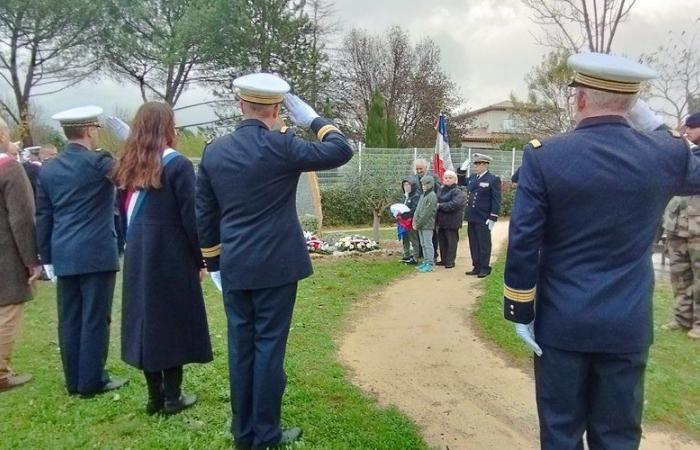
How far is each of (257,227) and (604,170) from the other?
5.71ft

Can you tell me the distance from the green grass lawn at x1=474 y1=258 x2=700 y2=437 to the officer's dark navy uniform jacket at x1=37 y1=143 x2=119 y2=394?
3.52m

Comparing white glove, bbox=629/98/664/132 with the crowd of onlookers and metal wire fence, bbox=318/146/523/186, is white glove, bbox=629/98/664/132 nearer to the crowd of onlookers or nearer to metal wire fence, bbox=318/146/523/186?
the crowd of onlookers

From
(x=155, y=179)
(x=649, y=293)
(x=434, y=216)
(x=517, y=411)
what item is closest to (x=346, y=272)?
(x=434, y=216)

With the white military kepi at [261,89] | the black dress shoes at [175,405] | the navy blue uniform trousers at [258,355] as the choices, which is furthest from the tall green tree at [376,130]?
the navy blue uniform trousers at [258,355]

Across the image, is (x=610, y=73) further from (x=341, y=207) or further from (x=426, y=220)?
(x=341, y=207)

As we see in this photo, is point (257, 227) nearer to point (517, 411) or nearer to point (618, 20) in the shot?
point (517, 411)

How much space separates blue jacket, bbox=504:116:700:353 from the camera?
2.44 meters

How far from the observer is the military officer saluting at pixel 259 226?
3119 mm

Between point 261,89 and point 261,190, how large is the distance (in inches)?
21.1

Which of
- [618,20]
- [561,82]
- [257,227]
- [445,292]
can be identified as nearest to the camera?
[257,227]

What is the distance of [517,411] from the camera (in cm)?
415

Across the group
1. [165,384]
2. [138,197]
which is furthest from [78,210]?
[165,384]

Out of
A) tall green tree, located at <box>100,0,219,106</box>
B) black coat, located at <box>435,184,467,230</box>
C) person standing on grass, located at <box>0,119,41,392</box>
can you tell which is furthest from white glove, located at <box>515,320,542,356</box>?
tall green tree, located at <box>100,0,219,106</box>

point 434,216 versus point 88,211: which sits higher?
point 88,211
